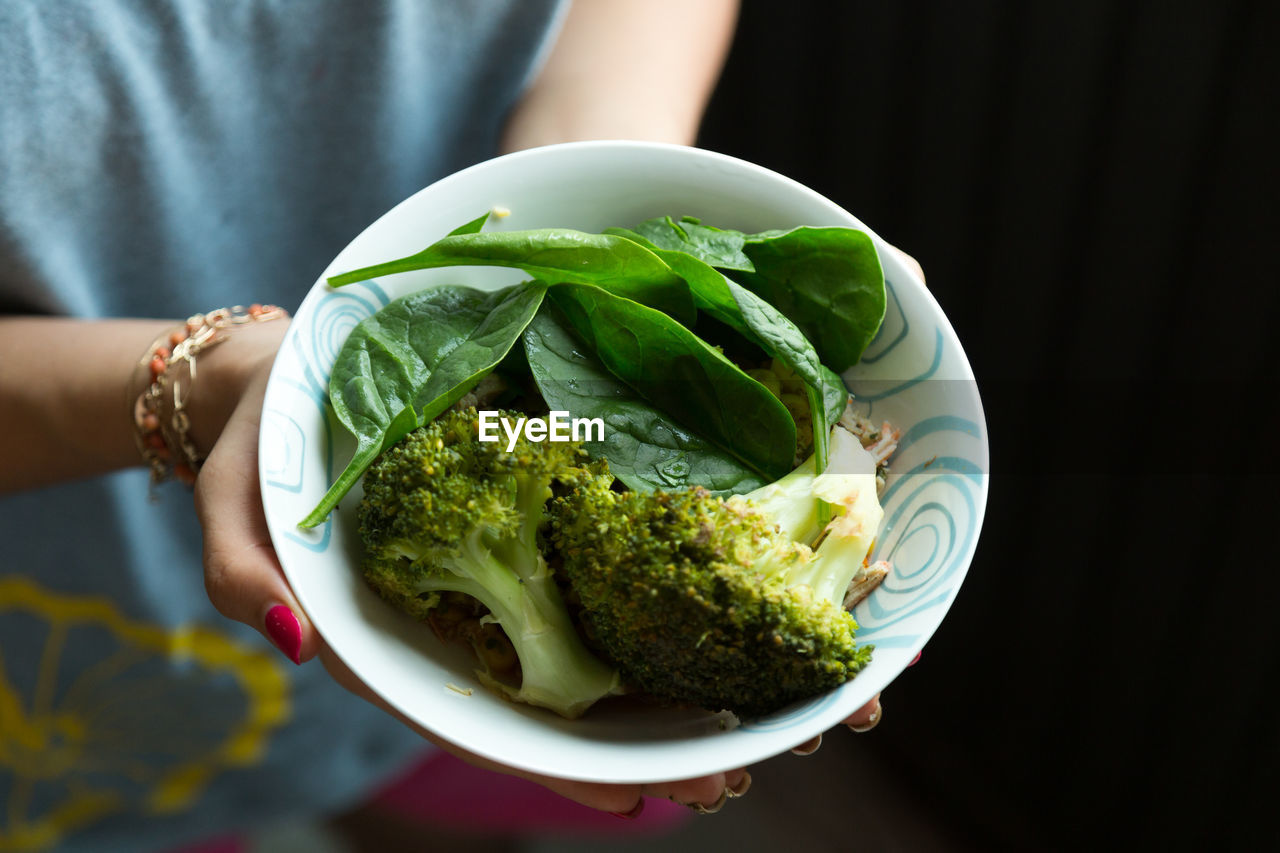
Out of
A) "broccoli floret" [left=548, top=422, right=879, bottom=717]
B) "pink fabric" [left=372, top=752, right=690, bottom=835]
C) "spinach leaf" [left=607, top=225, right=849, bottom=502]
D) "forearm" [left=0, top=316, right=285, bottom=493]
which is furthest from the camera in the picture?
"pink fabric" [left=372, top=752, right=690, bottom=835]

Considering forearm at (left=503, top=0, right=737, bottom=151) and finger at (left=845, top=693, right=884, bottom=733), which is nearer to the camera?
finger at (left=845, top=693, right=884, bottom=733)

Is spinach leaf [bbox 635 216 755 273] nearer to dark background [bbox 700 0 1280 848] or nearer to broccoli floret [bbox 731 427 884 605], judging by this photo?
broccoli floret [bbox 731 427 884 605]

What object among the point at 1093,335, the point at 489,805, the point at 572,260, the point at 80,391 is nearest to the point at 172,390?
the point at 80,391

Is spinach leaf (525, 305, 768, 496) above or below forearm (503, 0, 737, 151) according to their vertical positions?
below

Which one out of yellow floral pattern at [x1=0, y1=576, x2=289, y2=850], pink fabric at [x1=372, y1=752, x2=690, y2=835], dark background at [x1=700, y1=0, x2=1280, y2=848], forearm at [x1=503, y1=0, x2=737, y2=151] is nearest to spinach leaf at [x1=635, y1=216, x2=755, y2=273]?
forearm at [x1=503, y1=0, x2=737, y2=151]

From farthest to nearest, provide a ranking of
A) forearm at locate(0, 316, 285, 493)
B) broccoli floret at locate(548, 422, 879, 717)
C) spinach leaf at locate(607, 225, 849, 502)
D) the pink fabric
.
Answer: the pink fabric < forearm at locate(0, 316, 285, 493) < spinach leaf at locate(607, 225, 849, 502) < broccoli floret at locate(548, 422, 879, 717)

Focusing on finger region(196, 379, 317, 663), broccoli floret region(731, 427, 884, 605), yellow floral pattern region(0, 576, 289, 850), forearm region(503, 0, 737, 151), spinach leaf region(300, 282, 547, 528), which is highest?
forearm region(503, 0, 737, 151)
